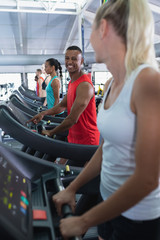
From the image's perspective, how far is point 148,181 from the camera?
61 centimetres

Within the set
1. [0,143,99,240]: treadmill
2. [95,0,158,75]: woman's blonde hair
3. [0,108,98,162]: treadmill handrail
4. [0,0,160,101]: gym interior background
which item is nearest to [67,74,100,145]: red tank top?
[0,108,98,162]: treadmill handrail

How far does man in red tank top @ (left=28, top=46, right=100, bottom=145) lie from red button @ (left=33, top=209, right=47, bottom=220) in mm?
1170

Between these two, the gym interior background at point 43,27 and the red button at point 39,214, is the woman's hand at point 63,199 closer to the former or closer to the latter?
the red button at point 39,214

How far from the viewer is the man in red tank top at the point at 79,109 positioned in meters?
1.86

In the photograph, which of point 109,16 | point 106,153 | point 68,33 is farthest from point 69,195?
point 68,33

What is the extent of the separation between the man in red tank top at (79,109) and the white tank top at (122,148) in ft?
3.35

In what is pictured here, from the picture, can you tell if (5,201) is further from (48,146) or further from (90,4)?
(90,4)

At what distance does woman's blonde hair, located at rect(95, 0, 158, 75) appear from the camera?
664mm

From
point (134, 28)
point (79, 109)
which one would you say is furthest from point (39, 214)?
point (79, 109)

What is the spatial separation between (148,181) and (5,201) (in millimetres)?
384

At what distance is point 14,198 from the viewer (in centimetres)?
68

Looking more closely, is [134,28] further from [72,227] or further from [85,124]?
[85,124]

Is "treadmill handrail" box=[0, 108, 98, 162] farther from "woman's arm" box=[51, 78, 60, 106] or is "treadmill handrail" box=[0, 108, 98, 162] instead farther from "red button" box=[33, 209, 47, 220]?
"woman's arm" box=[51, 78, 60, 106]

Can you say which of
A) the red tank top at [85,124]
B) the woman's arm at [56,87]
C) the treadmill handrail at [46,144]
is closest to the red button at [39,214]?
the treadmill handrail at [46,144]
